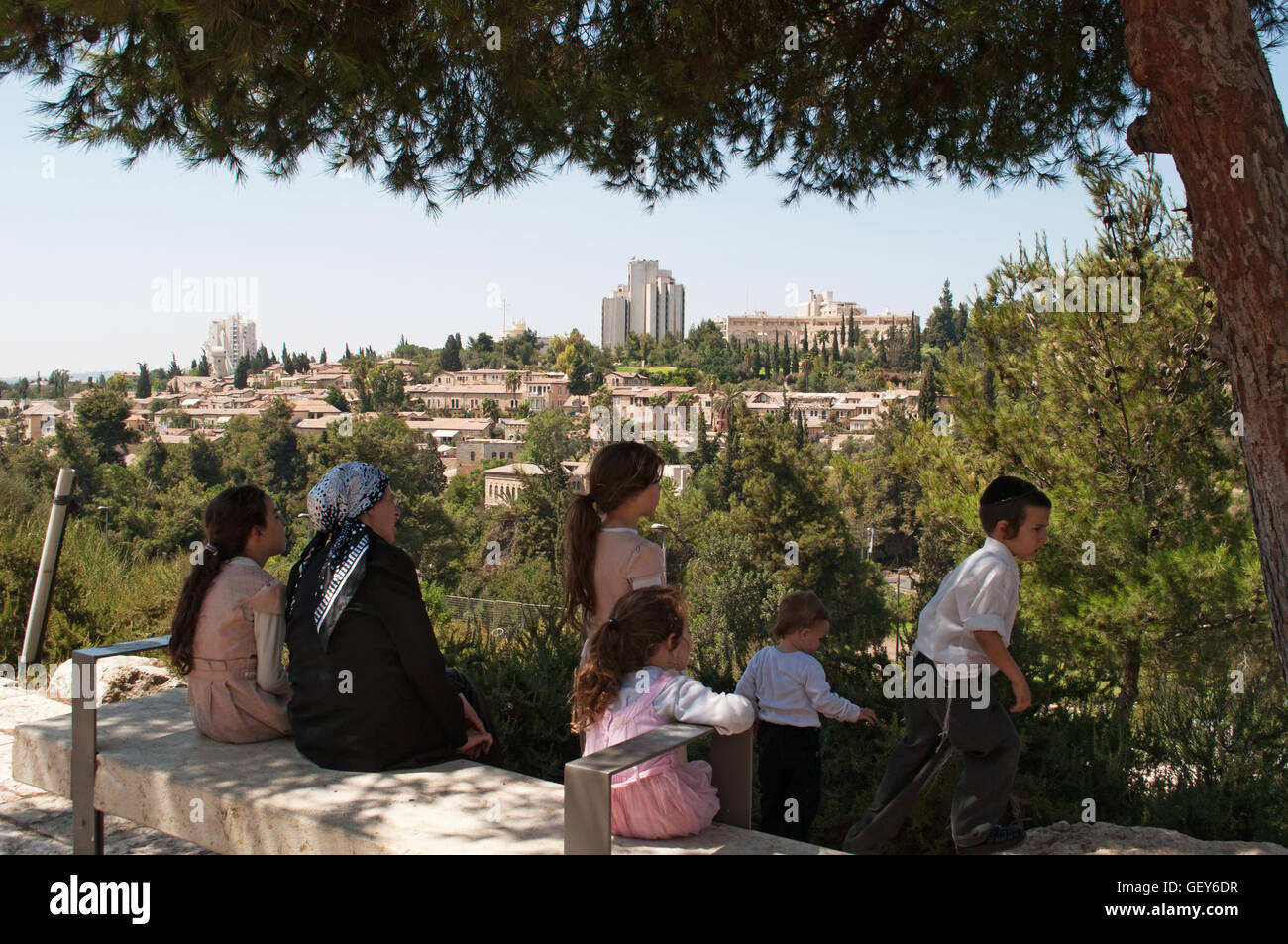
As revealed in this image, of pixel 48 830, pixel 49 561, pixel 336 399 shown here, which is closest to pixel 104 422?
pixel 336 399

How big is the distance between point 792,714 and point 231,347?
159598 millimetres

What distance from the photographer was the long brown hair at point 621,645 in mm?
2309

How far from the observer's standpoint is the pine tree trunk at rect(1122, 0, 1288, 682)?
268 cm

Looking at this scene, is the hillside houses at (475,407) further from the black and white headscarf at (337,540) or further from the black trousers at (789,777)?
the black and white headscarf at (337,540)

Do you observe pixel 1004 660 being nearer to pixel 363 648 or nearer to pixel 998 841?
pixel 998 841

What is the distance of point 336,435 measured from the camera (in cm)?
6556

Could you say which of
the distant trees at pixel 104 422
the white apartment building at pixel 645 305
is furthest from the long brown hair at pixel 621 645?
the white apartment building at pixel 645 305

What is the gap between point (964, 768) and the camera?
2832mm

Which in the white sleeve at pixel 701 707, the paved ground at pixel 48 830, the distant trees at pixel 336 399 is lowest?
the paved ground at pixel 48 830

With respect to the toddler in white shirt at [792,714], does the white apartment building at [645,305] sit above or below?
above

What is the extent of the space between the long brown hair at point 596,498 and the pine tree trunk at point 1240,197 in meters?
1.57

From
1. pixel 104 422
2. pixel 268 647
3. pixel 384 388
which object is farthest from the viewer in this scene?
pixel 384 388

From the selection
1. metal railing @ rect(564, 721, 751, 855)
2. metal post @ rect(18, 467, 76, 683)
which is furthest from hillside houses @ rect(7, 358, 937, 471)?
metal railing @ rect(564, 721, 751, 855)
